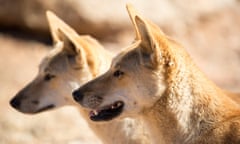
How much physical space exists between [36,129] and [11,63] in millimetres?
1093

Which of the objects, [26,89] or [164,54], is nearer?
[164,54]

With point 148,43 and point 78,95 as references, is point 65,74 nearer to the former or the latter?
point 78,95

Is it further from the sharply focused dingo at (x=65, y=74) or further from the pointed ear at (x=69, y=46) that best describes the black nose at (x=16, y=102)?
the pointed ear at (x=69, y=46)

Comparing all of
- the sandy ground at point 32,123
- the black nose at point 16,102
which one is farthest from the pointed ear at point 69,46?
the sandy ground at point 32,123

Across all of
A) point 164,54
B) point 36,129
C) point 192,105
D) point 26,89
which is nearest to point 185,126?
point 192,105

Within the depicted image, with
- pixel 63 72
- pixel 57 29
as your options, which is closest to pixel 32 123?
pixel 57 29

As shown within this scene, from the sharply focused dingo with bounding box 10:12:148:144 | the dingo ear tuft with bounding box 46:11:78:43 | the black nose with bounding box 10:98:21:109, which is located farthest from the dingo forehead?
the black nose with bounding box 10:98:21:109

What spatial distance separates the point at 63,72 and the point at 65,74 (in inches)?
1.0

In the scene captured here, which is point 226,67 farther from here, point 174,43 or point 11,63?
point 174,43

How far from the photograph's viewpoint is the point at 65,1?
8.82 meters

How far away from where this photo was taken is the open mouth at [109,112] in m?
4.58

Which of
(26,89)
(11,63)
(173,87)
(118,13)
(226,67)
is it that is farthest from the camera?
(226,67)

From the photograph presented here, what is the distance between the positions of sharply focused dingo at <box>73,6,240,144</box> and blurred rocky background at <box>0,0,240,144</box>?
3.34 meters

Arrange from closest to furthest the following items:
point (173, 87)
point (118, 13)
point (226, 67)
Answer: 1. point (173, 87)
2. point (118, 13)
3. point (226, 67)
